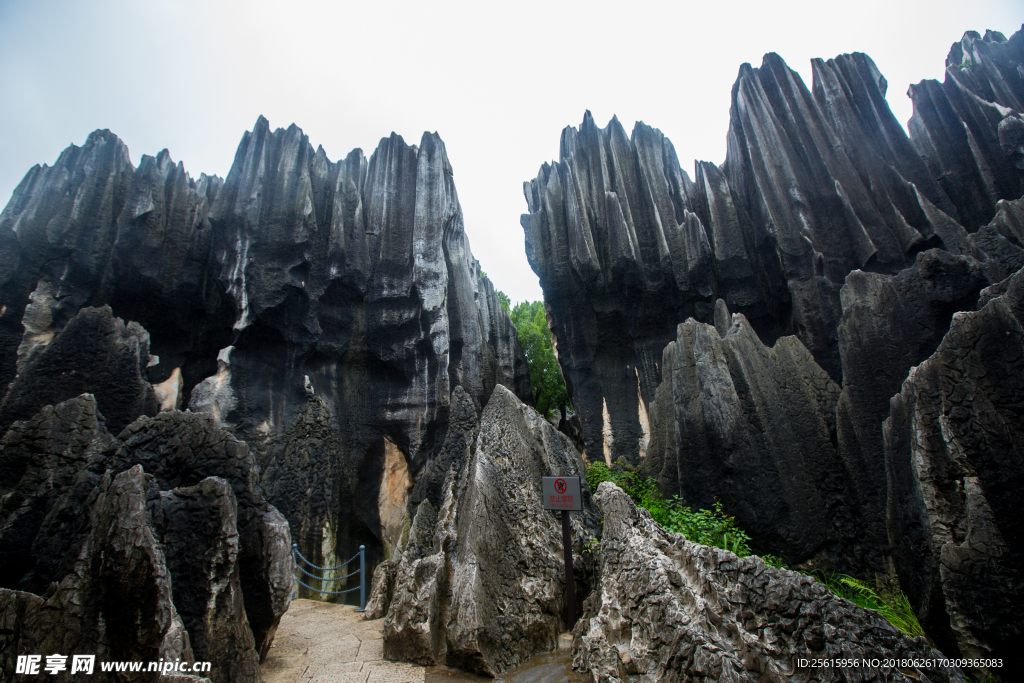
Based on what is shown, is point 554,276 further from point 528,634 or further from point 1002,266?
point 528,634

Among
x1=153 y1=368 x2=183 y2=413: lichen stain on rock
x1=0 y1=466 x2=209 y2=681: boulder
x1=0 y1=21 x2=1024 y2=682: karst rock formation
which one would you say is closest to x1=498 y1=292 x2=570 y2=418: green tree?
x1=0 y1=21 x2=1024 y2=682: karst rock formation

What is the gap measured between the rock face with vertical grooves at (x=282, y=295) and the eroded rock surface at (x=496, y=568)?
24.6ft

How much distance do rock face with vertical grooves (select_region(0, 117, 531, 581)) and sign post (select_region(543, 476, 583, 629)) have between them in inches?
338

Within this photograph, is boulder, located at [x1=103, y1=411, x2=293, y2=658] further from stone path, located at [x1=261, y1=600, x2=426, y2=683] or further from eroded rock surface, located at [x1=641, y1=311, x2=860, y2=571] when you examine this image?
eroded rock surface, located at [x1=641, y1=311, x2=860, y2=571]

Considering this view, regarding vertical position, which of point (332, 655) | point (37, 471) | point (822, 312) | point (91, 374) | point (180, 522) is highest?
point (822, 312)

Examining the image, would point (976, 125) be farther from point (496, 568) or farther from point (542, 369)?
point (496, 568)

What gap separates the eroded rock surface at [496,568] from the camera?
4598mm

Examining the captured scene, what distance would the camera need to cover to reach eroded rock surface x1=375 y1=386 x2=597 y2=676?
4598mm

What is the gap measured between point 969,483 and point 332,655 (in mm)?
6291

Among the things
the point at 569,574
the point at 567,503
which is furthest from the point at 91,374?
the point at 569,574

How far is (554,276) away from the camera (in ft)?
51.4

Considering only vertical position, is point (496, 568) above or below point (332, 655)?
above

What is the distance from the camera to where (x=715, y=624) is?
342 centimetres

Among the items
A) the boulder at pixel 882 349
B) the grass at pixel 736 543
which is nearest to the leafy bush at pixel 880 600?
the grass at pixel 736 543
